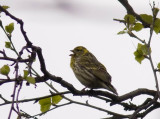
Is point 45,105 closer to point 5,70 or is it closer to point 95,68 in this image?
point 5,70

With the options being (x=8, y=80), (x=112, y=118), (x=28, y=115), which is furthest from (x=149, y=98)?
(x=8, y=80)

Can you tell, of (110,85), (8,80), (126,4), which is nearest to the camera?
(8,80)

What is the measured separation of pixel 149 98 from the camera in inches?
196

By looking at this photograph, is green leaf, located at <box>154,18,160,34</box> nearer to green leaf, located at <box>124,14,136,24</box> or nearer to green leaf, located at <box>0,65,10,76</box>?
green leaf, located at <box>124,14,136,24</box>

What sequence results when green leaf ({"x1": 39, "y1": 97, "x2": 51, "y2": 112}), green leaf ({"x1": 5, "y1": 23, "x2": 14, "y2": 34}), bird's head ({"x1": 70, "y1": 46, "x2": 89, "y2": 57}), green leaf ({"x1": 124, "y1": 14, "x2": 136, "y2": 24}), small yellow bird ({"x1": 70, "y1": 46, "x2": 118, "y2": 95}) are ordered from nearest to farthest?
green leaf ({"x1": 5, "y1": 23, "x2": 14, "y2": 34})
green leaf ({"x1": 124, "y1": 14, "x2": 136, "y2": 24})
green leaf ({"x1": 39, "y1": 97, "x2": 51, "y2": 112})
small yellow bird ({"x1": 70, "y1": 46, "x2": 118, "y2": 95})
bird's head ({"x1": 70, "y1": 46, "x2": 89, "y2": 57})

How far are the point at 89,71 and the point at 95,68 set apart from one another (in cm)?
20

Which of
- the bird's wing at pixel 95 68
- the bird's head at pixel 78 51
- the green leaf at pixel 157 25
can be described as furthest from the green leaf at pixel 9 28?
the bird's head at pixel 78 51

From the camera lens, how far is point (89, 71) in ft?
24.1

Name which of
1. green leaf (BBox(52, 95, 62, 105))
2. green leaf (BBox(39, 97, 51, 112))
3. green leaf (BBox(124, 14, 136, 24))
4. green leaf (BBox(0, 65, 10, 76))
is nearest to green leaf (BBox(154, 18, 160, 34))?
green leaf (BBox(124, 14, 136, 24))

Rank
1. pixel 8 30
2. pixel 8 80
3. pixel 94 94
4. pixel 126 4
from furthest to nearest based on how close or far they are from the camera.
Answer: pixel 126 4, pixel 94 94, pixel 8 30, pixel 8 80

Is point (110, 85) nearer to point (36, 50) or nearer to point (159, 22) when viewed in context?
point (159, 22)

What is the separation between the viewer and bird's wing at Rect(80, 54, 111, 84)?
6.84 metres

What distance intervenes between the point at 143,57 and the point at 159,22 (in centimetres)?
46

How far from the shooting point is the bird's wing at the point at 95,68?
6837mm
